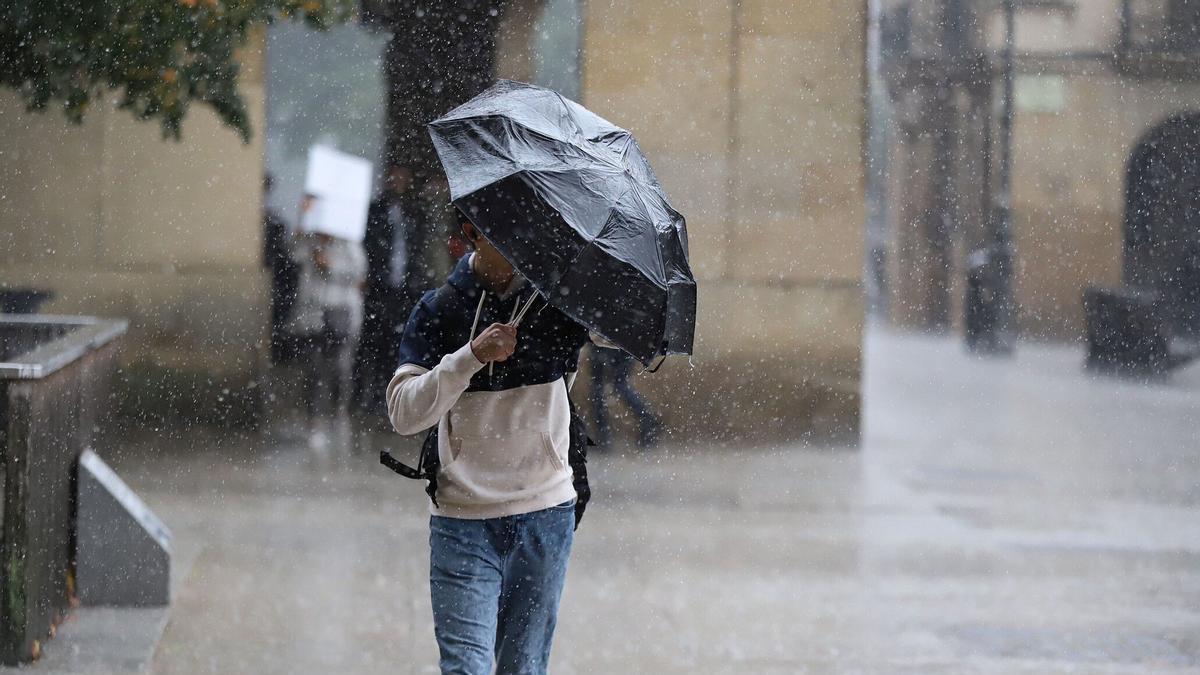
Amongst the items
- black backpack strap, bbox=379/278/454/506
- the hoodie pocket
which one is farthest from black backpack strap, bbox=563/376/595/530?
black backpack strap, bbox=379/278/454/506

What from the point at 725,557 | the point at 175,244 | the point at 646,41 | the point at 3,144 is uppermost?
the point at 646,41

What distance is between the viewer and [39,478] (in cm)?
439

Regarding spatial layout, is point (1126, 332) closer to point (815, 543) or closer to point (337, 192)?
point (815, 543)

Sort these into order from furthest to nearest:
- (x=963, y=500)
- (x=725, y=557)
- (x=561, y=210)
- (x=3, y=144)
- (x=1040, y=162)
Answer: (x=1040, y=162), (x=963, y=500), (x=3, y=144), (x=725, y=557), (x=561, y=210)

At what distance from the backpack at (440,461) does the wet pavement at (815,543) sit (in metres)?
1.81

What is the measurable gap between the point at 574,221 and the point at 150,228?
5470 mm

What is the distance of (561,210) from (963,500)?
18.5 ft

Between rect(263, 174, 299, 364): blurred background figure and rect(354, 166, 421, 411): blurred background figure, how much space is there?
1.32 feet

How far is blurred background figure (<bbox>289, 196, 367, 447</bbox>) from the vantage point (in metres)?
7.92

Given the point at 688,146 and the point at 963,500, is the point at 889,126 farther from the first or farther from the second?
the point at 963,500

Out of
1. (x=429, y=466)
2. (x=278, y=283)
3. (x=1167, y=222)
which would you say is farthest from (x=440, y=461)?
(x=1167, y=222)

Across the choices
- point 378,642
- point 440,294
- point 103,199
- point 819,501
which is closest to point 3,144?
point 103,199

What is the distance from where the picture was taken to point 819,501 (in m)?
7.73

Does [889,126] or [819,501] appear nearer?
[819,501]
